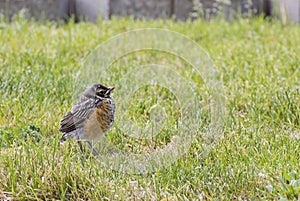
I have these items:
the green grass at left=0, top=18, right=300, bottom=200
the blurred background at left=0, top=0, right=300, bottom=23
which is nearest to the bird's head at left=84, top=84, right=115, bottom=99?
the green grass at left=0, top=18, right=300, bottom=200

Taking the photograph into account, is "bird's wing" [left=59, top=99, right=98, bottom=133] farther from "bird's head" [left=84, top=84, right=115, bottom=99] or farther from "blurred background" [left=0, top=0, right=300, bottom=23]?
"blurred background" [left=0, top=0, right=300, bottom=23]

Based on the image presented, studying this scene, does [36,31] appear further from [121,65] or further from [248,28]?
[248,28]

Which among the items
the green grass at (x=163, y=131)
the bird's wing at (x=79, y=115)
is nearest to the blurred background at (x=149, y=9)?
the green grass at (x=163, y=131)

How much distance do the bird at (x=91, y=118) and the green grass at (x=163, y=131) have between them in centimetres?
11

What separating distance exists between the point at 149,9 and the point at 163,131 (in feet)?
13.3

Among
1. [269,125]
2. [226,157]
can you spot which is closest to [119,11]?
[269,125]

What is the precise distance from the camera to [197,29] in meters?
6.34

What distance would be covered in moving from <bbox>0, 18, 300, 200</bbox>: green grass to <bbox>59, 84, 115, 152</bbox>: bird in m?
0.11

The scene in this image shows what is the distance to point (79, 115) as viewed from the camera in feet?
10.6

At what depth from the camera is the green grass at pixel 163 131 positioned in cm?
297

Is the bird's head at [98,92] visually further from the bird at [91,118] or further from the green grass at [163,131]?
the green grass at [163,131]

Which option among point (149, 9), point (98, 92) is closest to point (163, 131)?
point (98, 92)

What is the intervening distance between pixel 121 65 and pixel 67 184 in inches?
88.0

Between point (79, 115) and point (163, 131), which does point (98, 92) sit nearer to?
point (79, 115)
